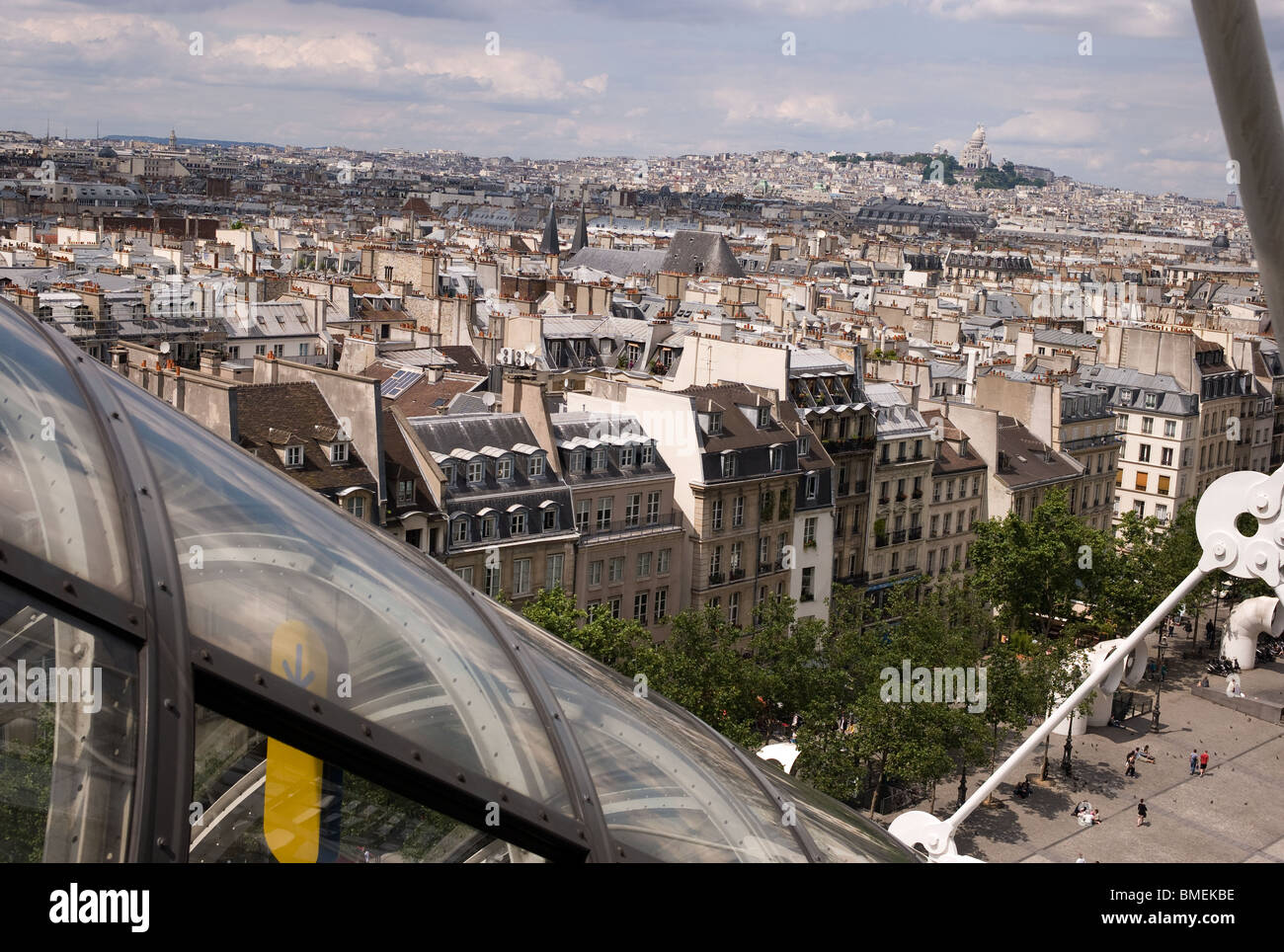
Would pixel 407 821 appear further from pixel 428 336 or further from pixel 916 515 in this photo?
pixel 428 336

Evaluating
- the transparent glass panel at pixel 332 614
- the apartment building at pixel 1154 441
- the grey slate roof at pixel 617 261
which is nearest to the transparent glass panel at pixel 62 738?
the transparent glass panel at pixel 332 614

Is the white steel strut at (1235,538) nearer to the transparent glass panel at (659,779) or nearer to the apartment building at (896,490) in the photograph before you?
the transparent glass panel at (659,779)

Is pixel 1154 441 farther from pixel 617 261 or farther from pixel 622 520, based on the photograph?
pixel 617 261

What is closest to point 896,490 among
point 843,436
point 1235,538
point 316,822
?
point 843,436

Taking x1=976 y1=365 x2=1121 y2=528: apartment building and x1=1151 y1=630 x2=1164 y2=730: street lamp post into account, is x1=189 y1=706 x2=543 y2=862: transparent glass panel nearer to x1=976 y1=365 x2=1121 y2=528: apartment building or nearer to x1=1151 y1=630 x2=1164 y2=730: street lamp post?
x1=1151 y1=630 x2=1164 y2=730: street lamp post

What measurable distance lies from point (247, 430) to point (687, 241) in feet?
287

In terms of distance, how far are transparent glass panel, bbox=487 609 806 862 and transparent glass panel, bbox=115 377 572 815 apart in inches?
7.7

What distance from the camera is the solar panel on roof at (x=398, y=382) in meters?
40.4

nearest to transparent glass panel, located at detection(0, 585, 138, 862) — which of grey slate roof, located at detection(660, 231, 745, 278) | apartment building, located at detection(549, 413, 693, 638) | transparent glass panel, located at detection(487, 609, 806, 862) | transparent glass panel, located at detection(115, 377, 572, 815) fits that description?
transparent glass panel, located at detection(115, 377, 572, 815)

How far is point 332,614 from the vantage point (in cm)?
336

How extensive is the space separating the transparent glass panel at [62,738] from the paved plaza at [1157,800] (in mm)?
24766

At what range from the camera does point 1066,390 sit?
177 ft

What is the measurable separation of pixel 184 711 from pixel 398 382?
38.9 meters

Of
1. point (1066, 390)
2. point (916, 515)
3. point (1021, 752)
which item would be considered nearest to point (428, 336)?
point (916, 515)
